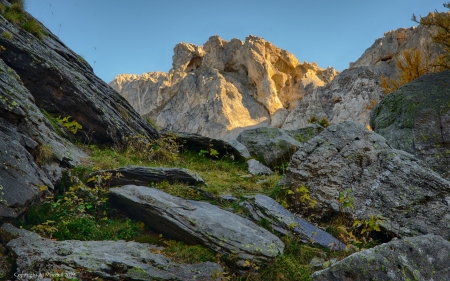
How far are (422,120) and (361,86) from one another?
36.3 meters

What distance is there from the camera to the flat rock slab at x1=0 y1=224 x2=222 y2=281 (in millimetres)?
4781

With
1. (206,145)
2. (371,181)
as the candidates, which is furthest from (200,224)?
(206,145)

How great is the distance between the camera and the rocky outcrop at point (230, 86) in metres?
54.5

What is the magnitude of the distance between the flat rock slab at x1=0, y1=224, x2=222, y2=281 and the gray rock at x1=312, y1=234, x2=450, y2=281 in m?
2.00

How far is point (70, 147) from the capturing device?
9.57 metres

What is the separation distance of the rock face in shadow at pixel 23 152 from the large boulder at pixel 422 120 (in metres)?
9.42

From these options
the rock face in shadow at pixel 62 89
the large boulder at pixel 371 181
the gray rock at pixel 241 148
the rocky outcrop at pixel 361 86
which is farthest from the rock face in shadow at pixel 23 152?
the rocky outcrop at pixel 361 86

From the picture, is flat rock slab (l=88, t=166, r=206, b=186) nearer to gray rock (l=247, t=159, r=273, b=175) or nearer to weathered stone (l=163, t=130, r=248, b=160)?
gray rock (l=247, t=159, r=273, b=175)

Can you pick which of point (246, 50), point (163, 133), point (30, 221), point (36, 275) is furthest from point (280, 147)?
point (246, 50)

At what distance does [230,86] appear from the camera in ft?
185

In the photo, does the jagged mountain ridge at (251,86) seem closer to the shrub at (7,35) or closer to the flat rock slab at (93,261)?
the shrub at (7,35)

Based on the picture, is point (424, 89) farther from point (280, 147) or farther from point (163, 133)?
point (163, 133)

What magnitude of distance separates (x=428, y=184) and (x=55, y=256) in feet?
23.3

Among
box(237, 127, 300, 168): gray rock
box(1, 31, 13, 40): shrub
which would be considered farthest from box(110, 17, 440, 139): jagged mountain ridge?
box(1, 31, 13, 40): shrub
